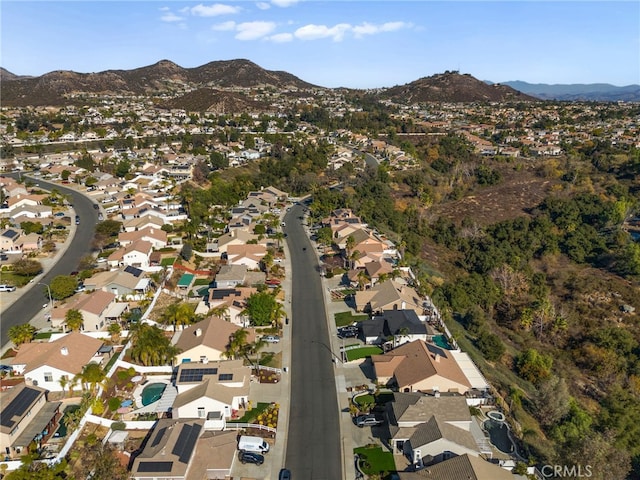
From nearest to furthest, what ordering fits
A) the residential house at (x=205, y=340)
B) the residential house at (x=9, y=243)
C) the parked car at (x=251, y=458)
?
the parked car at (x=251, y=458)
the residential house at (x=205, y=340)
the residential house at (x=9, y=243)

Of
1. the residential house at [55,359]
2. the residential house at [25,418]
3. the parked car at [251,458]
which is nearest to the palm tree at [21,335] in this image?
the residential house at [55,359]

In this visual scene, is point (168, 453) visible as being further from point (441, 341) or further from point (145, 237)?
point (145, 237)

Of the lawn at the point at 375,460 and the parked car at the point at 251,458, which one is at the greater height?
the parked car at the point at 251,458

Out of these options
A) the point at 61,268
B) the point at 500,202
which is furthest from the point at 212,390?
the point at 500,202

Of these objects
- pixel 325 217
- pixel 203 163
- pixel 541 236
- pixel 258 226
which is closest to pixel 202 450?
pixel 258 226

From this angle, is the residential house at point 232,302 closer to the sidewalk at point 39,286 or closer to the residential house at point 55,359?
the residential house at point 55,359

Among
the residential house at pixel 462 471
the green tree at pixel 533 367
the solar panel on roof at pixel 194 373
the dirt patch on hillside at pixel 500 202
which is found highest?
the solar panel on roof at pixel 194 373

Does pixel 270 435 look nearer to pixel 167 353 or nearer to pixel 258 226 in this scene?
pixel 167 353
